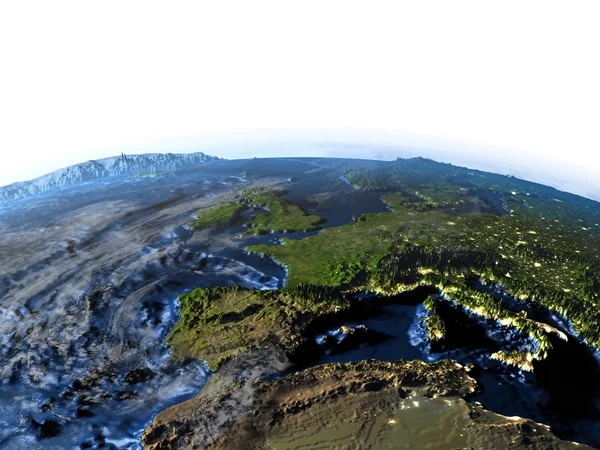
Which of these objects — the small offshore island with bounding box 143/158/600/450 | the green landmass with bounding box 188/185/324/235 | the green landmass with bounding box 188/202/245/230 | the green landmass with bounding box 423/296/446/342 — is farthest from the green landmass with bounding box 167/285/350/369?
the green landmass with bounding box 188/202/245/230

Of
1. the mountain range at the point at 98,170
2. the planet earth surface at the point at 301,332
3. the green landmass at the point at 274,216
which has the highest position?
the mountain range at the point at 98,170

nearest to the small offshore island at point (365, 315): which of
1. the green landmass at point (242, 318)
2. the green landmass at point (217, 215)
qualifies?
the green landmass at point (242, 318)

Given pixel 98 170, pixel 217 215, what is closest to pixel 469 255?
pixel 217 215

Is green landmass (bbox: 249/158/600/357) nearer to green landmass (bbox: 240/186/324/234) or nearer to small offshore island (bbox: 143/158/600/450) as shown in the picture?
small offshore island (bbox: 143/158/600/450)

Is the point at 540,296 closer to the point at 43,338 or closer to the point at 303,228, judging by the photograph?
the point at 303,228

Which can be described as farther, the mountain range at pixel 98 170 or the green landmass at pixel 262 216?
the mountain range at pixel 98 170

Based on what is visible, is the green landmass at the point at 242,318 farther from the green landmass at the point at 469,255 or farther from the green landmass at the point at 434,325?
the green landmass at the point at 434,325

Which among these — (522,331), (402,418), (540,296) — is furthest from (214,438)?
(540,296)
